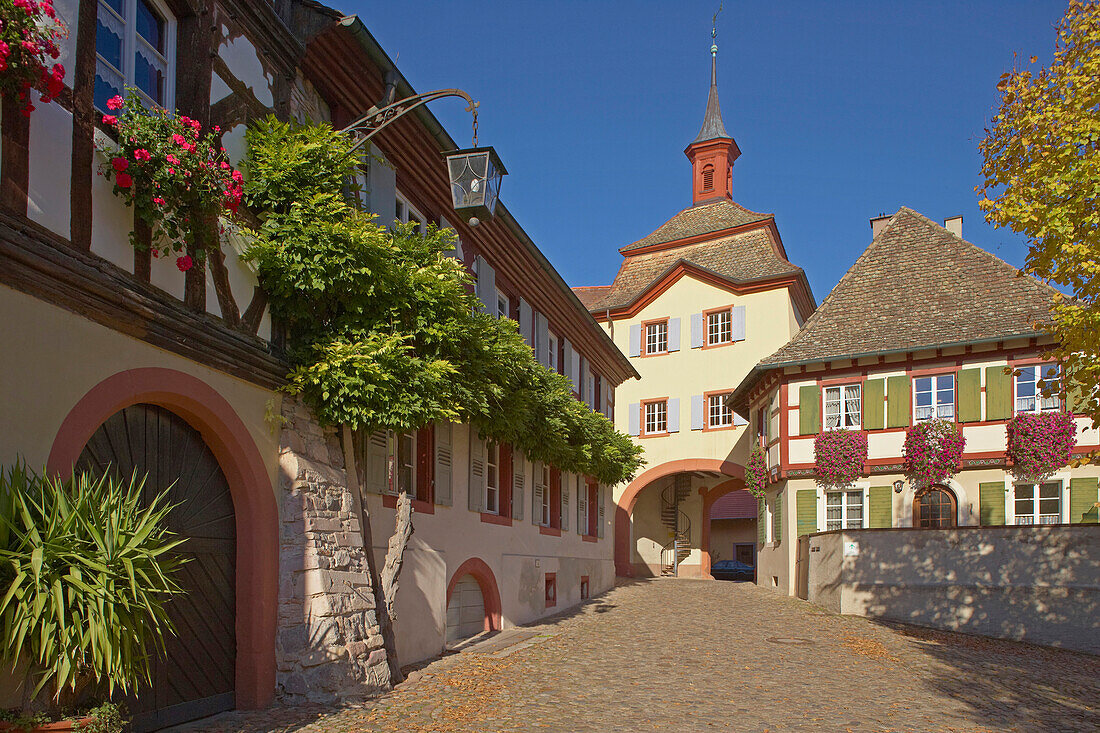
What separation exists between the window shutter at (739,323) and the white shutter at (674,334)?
7.28ft

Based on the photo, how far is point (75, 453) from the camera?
5.73 m

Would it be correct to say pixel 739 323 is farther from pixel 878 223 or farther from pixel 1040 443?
pixel 1040 443

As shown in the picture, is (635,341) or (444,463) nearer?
(444,463)

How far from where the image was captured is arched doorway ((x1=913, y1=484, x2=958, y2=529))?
20625mm

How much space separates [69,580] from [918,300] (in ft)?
71.9

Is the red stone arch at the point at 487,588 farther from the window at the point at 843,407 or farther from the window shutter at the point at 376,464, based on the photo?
the window at the point at 843,407

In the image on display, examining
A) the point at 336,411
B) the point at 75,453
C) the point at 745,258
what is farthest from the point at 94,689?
the point at 745,258

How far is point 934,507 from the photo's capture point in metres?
20.9

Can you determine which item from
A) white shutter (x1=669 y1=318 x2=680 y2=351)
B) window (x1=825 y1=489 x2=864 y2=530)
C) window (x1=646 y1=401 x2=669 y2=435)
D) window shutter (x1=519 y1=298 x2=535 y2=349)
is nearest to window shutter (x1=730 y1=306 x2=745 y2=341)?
white shutter (x1=669 y1=318 x2=680 y2=351)

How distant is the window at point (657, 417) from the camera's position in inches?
1278

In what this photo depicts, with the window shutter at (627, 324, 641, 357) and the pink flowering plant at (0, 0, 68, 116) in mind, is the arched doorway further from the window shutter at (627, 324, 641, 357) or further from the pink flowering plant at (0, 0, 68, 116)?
the pink flowering plant at (0, 0, 68, 116)

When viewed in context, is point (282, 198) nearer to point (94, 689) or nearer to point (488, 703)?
point (94, 689)

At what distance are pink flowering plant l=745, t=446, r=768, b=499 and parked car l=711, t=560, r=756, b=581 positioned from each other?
12648 mm

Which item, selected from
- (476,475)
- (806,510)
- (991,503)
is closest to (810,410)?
(806,510)
